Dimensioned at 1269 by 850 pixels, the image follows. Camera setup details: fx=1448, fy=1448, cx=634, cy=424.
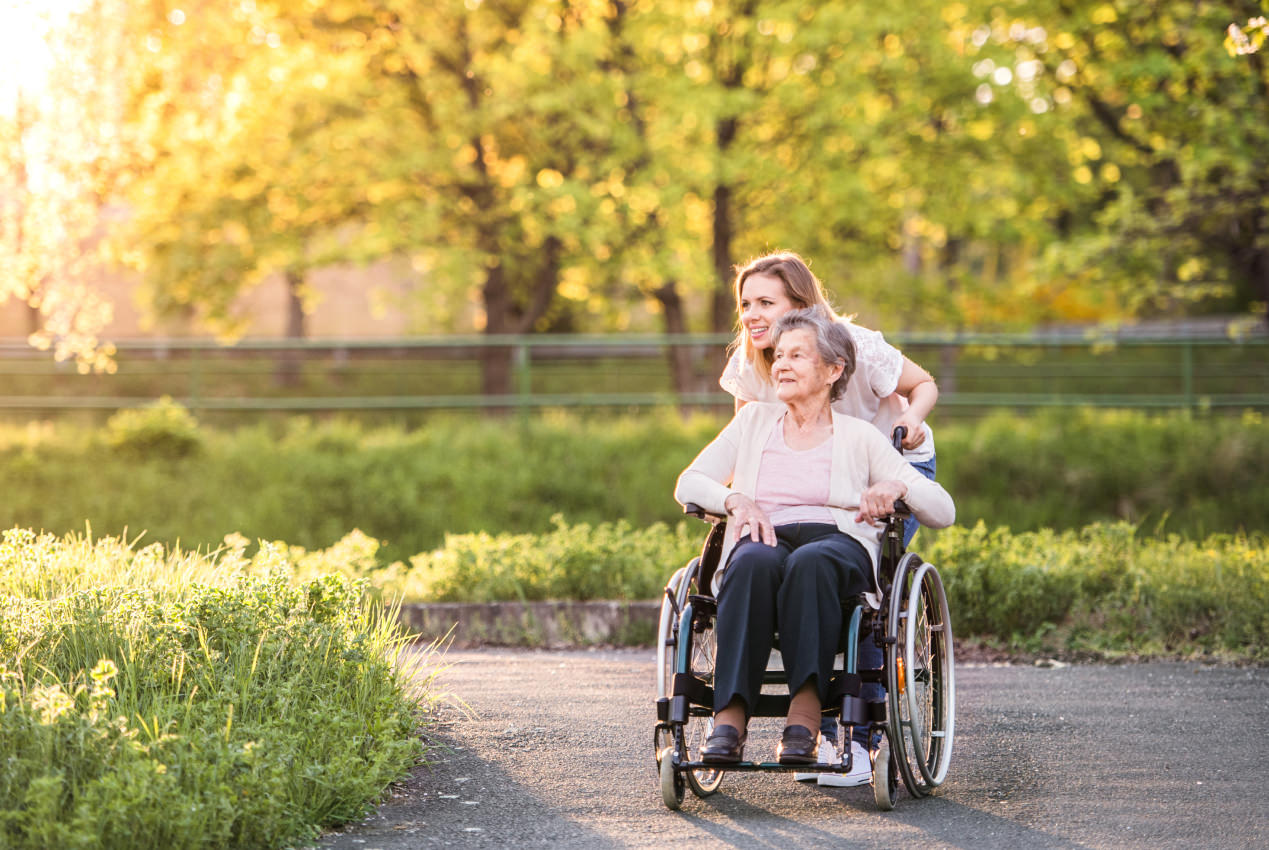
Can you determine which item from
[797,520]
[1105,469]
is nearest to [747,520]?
[797,520]

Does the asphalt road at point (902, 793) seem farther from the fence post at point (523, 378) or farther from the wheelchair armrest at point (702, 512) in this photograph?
the fence post at point (523, 378)

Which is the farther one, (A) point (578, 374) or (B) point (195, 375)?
(A) point (578, 374)

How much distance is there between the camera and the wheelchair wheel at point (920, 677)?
401 cm

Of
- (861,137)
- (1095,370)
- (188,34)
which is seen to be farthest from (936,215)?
(188,34)

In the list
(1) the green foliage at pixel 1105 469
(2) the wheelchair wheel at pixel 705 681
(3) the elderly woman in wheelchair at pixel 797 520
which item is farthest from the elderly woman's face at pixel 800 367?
(1) the green foliage at pixel 1105 469

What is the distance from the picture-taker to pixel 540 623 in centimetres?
770

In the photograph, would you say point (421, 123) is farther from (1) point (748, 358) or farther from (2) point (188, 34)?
(1) point (748, 358)

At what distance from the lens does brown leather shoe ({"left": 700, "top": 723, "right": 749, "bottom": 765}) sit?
12.8ft

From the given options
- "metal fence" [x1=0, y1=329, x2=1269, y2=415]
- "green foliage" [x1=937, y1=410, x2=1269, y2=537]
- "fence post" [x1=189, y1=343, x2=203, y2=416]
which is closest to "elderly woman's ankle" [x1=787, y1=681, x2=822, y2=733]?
"green foliage" [x1=937, y1=410, x2=1269, y2=537]

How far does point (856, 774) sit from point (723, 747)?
499mm

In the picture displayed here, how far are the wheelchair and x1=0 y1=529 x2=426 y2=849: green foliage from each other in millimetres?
834

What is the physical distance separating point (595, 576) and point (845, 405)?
3.45 meters

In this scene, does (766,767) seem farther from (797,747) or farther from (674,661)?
(674,661)

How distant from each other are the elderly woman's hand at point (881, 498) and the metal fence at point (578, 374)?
9058mm
